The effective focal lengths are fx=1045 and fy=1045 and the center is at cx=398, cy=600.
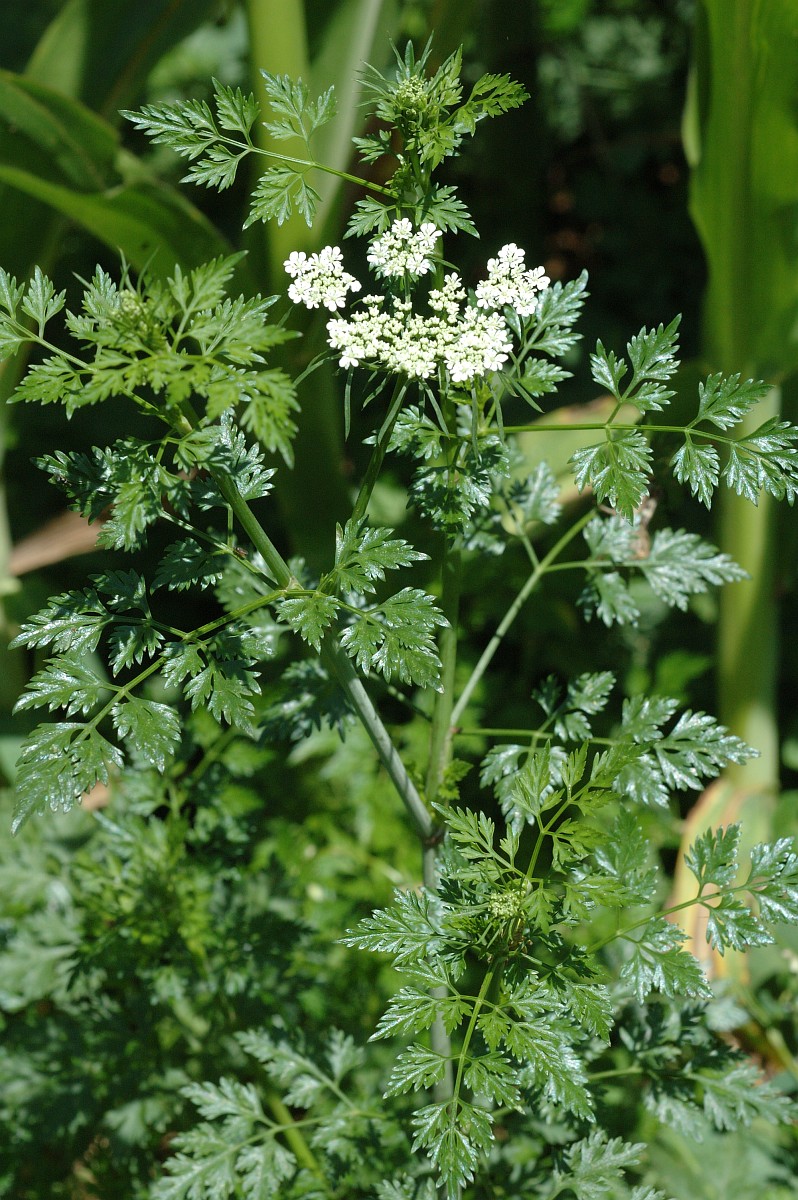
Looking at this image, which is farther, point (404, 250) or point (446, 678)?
point (446, 678)

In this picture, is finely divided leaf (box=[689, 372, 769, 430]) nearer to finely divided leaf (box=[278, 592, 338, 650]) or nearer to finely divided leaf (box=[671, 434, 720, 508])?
finely divided leaf (box=[671, 434, 720, 508])

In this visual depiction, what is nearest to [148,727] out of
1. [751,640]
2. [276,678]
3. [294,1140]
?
[294,1140]

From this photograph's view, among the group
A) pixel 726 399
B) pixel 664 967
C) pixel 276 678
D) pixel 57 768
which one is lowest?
pixel 276 678

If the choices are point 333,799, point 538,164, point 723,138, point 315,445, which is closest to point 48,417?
point 315,445

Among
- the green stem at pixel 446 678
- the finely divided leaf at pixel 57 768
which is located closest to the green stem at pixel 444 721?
the green stem at pixel 446 678

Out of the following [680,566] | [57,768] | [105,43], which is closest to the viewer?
[57,768]

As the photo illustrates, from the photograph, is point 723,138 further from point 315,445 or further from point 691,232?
point 691,232

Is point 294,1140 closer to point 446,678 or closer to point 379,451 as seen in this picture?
point 446,678
